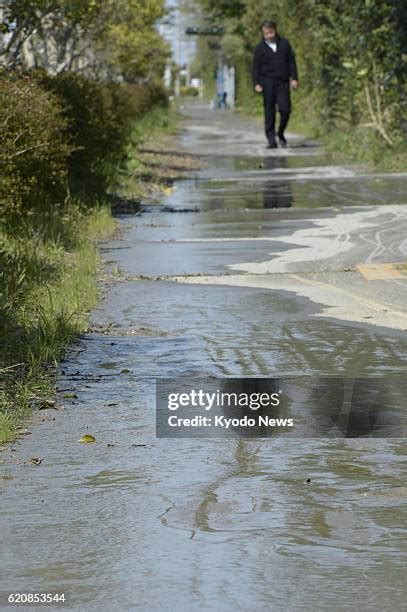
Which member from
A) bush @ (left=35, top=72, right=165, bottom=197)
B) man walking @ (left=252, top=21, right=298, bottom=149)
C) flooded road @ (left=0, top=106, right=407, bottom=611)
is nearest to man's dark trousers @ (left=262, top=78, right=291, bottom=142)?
man walking @ (left=252, top=21, right=298, bottom=149)

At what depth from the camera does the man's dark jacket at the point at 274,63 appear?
2738 centimetres

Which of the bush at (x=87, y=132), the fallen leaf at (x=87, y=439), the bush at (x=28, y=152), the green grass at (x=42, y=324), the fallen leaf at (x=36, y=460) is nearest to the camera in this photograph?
the fallen leaf at (x=36, y=460)

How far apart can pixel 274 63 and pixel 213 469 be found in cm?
2211

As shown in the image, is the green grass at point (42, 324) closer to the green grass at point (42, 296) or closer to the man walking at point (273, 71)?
the green grass at point (42, 296)

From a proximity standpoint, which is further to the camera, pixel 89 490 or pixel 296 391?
pixel 296 391

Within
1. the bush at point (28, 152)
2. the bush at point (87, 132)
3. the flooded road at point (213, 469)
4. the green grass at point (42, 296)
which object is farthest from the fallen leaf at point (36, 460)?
the bush at point (87, 132)

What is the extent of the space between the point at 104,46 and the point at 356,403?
2846 centimetres

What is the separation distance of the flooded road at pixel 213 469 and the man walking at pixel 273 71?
15.1 meters

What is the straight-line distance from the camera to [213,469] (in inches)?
233

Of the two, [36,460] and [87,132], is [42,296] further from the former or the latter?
[87,132]

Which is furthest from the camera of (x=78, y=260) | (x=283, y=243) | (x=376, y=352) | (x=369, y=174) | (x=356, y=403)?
(x=369, y=174)

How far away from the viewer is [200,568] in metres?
4.69

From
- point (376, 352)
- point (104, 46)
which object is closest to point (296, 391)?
point (376, 352)

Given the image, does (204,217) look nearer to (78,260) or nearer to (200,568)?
(78,260)
